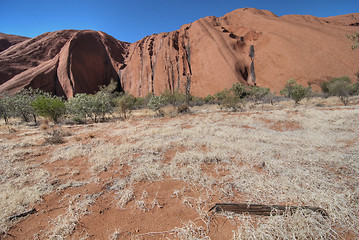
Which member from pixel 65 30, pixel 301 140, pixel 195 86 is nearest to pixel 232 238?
pixel 301 140

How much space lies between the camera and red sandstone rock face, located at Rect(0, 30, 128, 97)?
37.7 metres

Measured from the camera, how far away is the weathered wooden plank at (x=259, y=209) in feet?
6.23

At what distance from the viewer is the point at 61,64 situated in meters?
40.9

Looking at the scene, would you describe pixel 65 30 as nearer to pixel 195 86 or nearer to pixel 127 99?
pixel 195 86

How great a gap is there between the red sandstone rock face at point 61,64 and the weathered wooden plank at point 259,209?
4610 cm

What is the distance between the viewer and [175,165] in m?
3.52

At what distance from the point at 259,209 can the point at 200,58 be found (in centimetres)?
4466

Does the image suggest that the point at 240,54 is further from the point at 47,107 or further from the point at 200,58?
the point at 47,107

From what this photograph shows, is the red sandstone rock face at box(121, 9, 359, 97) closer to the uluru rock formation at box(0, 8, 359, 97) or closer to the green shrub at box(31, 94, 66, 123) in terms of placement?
the uluru rock formation at box(0, 8, 359, 97)

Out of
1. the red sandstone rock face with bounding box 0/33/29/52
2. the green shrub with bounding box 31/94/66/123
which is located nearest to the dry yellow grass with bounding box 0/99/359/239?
the green shrub with bounding box 31/94/66/123

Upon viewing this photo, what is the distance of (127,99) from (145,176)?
48.1 ft

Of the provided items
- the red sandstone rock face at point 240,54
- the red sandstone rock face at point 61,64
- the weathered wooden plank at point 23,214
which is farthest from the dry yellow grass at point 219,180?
the red sandstone rock face at point 61,64

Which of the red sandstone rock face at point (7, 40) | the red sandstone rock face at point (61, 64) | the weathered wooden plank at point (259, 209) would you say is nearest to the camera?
the weathered wooden plank at point (259, 209)

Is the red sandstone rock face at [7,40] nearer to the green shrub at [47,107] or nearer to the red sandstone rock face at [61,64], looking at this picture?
the red sandstone rock face at [61,64]
